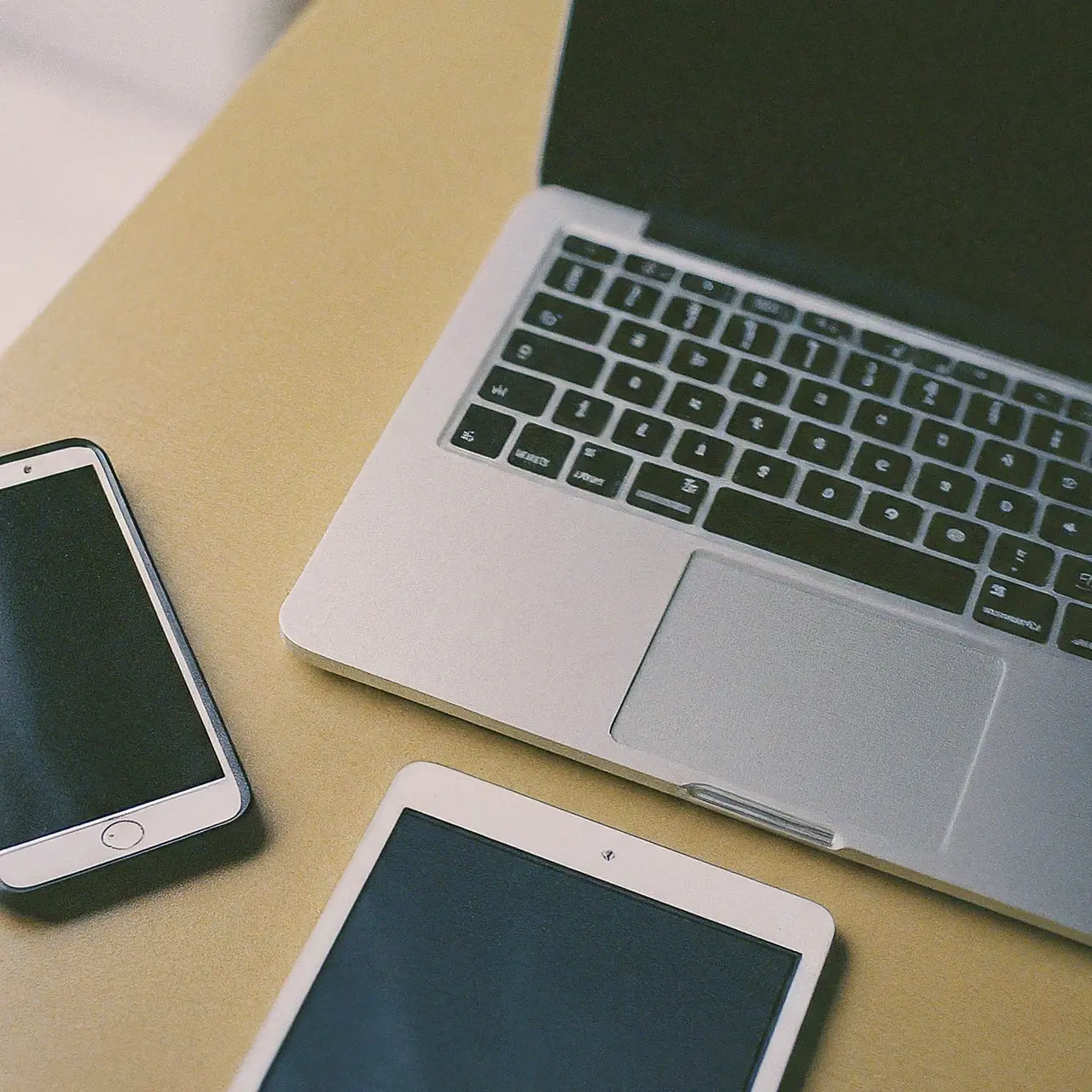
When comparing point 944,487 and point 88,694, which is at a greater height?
point 944,487

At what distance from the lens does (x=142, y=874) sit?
0.40m

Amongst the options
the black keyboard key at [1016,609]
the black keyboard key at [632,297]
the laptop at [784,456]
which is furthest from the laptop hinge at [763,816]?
the black keyboard key at [632,297]

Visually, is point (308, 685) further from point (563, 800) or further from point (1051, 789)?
point (1051, 789)

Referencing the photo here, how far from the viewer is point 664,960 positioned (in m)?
0.39

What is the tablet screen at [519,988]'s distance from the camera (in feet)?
1.23

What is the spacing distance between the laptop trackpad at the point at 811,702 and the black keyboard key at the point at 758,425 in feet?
0.19

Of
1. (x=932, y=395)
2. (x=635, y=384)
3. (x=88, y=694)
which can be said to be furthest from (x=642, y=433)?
(x=88, y=694)

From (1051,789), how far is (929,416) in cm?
16

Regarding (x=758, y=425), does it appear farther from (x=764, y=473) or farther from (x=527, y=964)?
(x=527, y=964)

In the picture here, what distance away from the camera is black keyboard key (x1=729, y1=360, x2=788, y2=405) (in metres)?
0.50

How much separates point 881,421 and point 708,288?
96 millimetres

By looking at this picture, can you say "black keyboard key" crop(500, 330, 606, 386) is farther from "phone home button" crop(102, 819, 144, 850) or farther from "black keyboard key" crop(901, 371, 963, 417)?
"phone home button" crop(102, 819, 144, 850)

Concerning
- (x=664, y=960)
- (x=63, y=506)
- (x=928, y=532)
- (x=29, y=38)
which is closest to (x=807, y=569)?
(x=928, y=532)

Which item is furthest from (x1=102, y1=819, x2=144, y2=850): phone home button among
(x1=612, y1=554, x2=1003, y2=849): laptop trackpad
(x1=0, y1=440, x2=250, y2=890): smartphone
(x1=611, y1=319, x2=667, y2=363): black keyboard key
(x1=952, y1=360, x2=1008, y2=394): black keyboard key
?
(x1=952, y1=360, x2=1008, y2=394): black keyboard key
